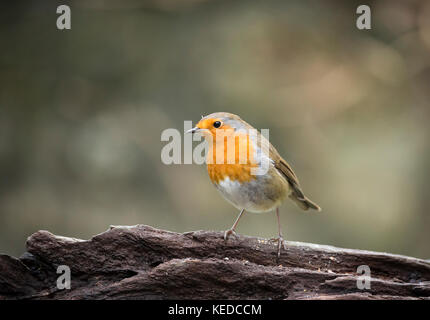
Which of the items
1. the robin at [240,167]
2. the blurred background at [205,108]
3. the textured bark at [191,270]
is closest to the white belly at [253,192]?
the robin at [240,167]

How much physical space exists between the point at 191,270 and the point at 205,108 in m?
3.83

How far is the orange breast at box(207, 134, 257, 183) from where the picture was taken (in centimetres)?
306

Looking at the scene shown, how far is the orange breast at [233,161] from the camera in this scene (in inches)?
121

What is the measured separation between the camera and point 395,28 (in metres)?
6.57

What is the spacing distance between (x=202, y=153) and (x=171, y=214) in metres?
2.40

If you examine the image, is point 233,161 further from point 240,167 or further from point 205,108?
point 205,108

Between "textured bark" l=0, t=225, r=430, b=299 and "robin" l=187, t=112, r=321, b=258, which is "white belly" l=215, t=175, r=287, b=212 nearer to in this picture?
"robin" l=187, t=112, r=321, b=258

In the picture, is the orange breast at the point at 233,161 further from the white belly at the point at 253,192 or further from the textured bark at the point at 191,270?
the textured bark at the point at 191,270

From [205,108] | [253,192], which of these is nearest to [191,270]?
[253,192]

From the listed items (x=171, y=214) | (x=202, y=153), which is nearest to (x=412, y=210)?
(x=171, y=214)

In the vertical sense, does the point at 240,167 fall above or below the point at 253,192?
above

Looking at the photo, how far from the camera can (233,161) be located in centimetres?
307

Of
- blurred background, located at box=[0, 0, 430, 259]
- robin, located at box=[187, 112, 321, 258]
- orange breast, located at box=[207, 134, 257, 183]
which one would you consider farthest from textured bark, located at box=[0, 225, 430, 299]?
blurred background, located at box=[0, 0, 430, 259]
